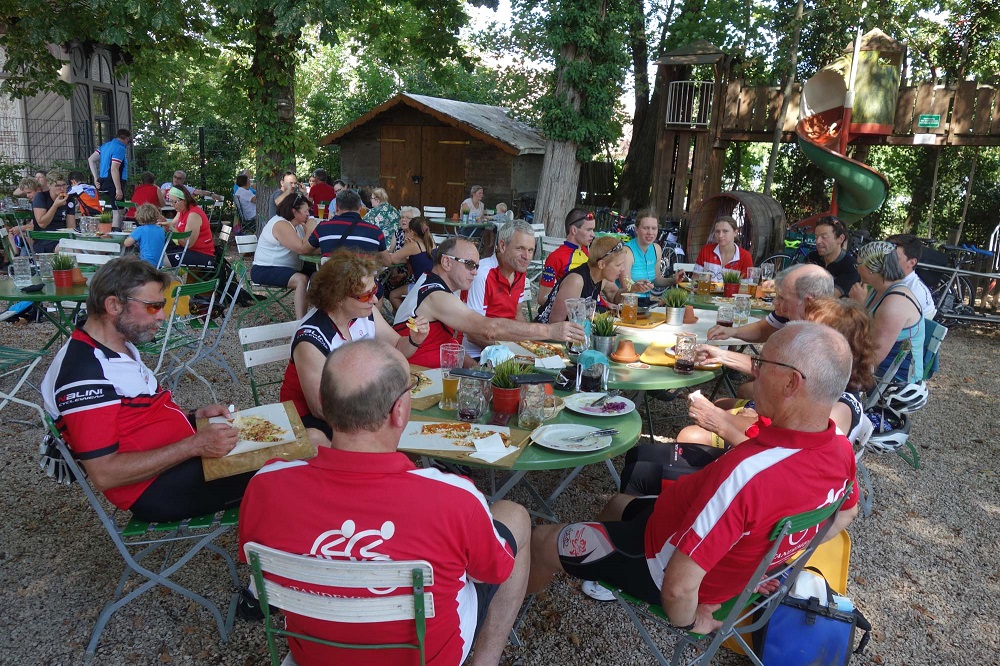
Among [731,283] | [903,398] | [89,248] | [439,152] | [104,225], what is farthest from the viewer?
[439,152]

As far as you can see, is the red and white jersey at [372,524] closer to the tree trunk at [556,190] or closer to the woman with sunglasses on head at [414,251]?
the woman with sunglasses on head at [414,251]

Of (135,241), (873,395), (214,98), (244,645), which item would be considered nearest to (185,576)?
(244,645)

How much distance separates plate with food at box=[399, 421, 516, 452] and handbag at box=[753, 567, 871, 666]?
4.04ft

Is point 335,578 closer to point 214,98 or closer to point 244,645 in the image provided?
point 244,645

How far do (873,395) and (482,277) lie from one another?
242cm

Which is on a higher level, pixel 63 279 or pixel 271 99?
pixel 271 99

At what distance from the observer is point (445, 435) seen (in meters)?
2.54

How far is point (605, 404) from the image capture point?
9.56 ft

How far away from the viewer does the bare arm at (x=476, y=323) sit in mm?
3709

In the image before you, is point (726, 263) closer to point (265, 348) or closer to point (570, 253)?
point (570, 253)

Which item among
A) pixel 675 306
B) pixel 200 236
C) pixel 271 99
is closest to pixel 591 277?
pixel 675 306

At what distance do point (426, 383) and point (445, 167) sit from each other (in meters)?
13.9

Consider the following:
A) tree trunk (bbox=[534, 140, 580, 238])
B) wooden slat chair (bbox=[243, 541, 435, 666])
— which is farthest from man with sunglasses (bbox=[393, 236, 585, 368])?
tree trunk (bbox=[534, 140, 580, 238])

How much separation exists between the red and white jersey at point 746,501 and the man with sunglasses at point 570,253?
11.4 feet
